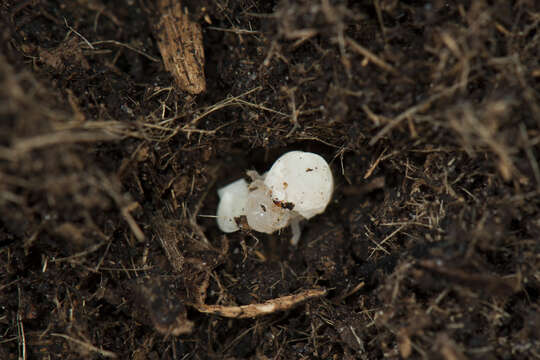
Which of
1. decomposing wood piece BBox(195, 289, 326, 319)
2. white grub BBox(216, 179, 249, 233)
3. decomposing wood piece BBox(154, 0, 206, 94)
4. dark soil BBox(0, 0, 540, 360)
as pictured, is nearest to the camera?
dark soil BBox(0, 0, 540, 360)

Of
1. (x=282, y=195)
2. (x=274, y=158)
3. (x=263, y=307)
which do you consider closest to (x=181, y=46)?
(x=274, y=158)

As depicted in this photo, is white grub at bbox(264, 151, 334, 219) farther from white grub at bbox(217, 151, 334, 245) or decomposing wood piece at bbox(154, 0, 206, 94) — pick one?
decomposing wood piece at bbox(154, 0, 206, 94)

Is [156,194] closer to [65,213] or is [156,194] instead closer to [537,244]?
[65,213]

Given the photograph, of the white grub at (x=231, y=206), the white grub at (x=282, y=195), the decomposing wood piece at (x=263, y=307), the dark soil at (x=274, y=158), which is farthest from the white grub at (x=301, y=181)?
the decomposing wood piece at (x=263, y=307)

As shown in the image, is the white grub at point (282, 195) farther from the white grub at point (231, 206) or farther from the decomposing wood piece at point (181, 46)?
the decomposing wood piece at point (181, 46)

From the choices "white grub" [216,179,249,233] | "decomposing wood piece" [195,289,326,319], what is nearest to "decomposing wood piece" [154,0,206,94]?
"white grub" [216,179,249,233]

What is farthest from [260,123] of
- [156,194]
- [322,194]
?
[156,194]

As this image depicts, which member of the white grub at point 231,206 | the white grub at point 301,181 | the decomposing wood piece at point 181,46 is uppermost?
the decomposing wood piece at point 181,46
